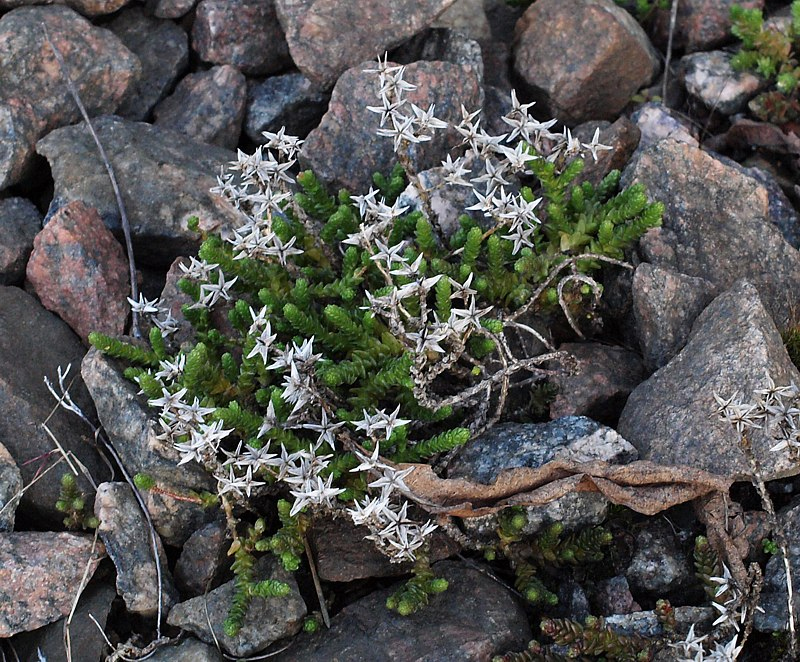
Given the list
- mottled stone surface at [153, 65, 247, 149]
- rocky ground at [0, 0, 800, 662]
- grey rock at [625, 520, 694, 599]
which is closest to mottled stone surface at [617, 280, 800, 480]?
rocky ground at [0, 0, 800, 662]

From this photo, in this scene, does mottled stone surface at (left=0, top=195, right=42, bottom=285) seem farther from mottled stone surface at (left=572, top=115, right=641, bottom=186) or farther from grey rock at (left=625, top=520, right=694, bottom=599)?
grey rock at (left=625, top=520, right=694, bottom=599)

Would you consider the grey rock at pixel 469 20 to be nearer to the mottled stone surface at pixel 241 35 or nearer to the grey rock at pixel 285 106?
the grey rock at pixel 285 106

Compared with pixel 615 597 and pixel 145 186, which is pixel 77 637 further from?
pixel 145 186

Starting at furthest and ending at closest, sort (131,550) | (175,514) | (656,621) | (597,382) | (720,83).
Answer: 1. (720,83)
2. (597,382)
3. (175,514)
4. (131,550)
5. (656,621)

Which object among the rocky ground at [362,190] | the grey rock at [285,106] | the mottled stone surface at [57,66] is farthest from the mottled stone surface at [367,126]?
the mottled stone surface at [57,66]

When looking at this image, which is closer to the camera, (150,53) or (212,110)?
(212,110)

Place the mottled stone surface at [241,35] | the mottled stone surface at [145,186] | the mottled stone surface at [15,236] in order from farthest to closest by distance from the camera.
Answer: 1. the mottled stone surface at [241,35]
2. the mottled stone surface at [145,186]
3. the mottled stone surface at [15,236]

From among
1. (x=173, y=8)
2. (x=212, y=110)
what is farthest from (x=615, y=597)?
(x=173, y=8)
